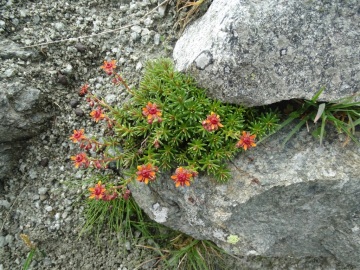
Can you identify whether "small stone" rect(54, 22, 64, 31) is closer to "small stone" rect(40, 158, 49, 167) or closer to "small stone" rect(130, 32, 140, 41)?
"small stone" rect(130, 32, 140, 41)

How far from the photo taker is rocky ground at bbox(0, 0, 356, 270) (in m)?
4.42

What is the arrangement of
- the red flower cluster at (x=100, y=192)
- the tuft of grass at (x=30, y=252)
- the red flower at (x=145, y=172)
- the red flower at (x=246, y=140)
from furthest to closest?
the tuft of grass at (x=30, y=252)
the red flower cluster at (x=100, y=192)
the red flower at (x=246, y=140)
the red flower at (x=145, y=172)

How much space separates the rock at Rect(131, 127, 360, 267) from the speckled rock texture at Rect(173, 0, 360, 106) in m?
0.54

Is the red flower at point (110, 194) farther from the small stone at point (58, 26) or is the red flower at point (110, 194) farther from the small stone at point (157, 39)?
the small stone at point (58, 26)

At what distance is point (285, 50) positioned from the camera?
3.24 metres

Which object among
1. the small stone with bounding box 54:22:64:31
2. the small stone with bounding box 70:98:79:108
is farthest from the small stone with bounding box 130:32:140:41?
the small stone with bounding box 70:98:79:108

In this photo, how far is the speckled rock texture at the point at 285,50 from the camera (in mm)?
3195

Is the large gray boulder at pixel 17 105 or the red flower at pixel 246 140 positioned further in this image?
the large gray boulder at pixel 17 105

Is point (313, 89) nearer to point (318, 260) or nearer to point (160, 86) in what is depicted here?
point (160, 86)

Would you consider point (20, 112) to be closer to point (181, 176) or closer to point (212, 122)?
point (181, 176)

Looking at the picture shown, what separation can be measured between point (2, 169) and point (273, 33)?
3516 millimetres

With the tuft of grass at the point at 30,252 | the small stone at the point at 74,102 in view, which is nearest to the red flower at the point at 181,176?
the small stone at the point at 74,102

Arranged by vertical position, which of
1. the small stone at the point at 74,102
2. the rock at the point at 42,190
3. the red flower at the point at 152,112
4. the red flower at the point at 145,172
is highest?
the red flower at the point at 152,112

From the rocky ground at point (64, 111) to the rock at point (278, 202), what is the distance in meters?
0.61
